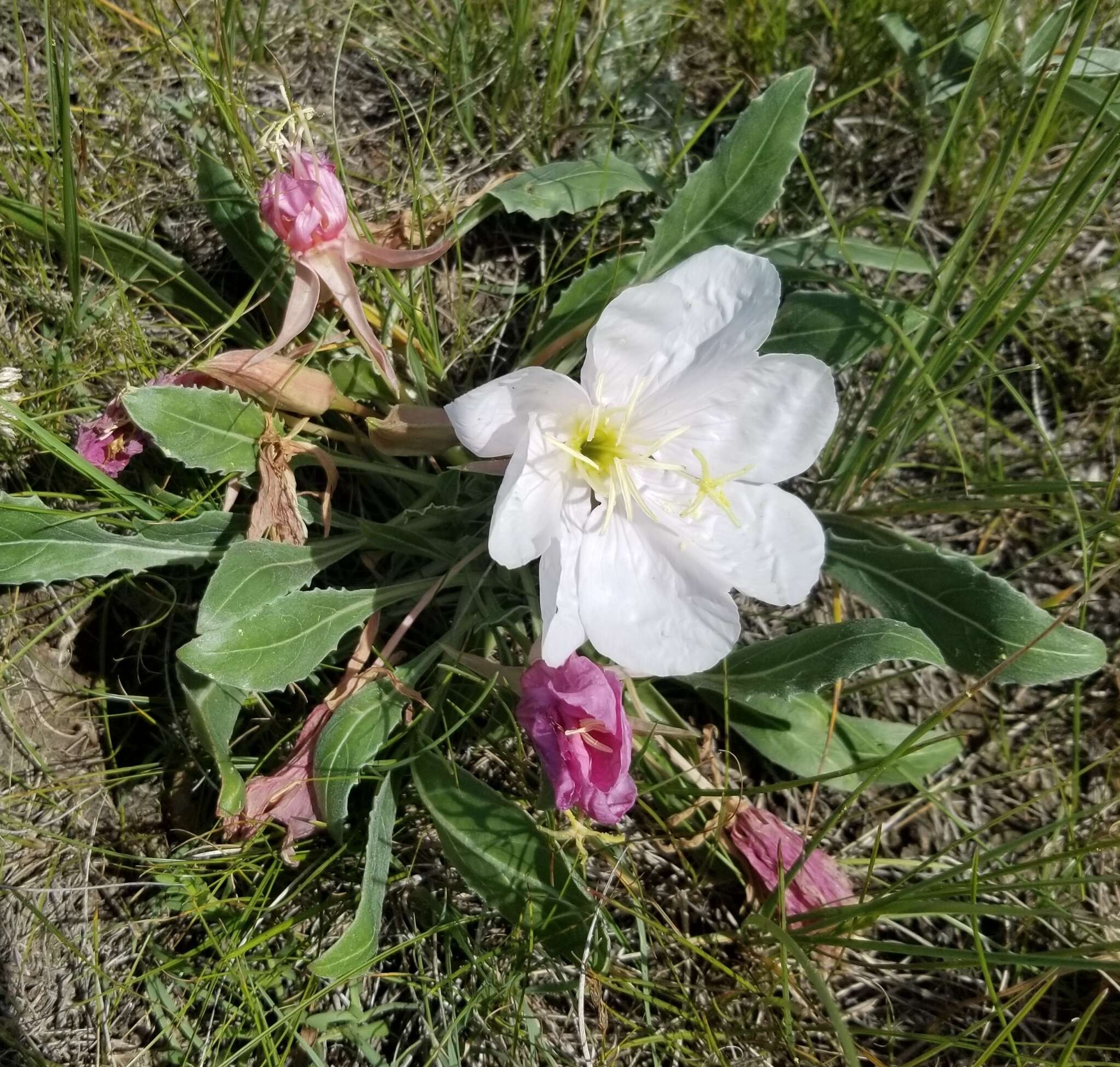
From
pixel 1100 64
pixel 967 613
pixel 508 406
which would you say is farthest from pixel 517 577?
pixel 1100 64

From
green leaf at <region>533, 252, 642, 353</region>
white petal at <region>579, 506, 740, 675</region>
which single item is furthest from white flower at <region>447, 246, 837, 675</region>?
green leaf at <region>533, 252, 642, 353</region>

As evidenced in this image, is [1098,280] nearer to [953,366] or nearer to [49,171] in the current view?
[953,366]

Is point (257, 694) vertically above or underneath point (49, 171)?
underneath

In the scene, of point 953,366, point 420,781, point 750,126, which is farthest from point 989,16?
point 420,781

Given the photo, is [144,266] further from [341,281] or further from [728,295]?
[728,295]

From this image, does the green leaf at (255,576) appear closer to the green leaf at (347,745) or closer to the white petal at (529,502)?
the green leaf at (347,745)

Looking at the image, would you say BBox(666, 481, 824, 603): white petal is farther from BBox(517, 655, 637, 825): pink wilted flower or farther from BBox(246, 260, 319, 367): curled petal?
BBox(246, 260, 319, 367): curled petal

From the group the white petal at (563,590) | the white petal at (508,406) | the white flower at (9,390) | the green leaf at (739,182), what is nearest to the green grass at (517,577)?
the white flower at (9,390)
